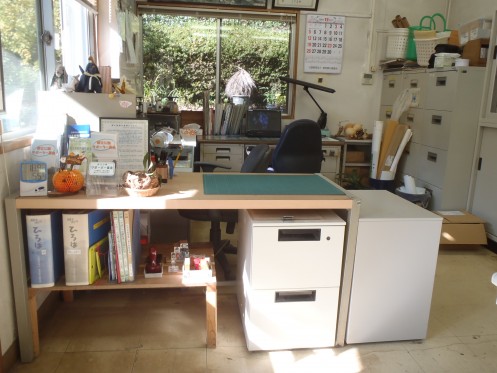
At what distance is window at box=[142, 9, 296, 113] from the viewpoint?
4.25 metres

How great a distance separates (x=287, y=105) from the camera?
14.9 feet

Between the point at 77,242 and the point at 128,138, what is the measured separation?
1.71 feet

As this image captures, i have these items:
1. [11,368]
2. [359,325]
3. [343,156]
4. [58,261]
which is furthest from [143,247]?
[343,156]

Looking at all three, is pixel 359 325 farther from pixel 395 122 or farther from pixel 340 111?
pixel 340 111

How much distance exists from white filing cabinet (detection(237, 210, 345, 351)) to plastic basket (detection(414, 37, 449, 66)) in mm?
2662

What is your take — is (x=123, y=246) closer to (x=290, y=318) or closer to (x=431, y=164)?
(x=290, y=318)

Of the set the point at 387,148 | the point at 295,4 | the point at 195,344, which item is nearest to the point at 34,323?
the point at 195,344

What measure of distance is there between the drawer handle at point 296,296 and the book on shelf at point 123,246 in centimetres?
66

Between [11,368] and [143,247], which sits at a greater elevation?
[143,247]

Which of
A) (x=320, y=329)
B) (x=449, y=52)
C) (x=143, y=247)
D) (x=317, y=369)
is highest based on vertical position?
(x=449, y=52)

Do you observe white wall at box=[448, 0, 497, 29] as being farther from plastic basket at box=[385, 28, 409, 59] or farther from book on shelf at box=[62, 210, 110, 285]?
book on shelf at box=[62, 210, 110, 285]

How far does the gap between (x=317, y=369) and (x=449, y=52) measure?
3.01 metres

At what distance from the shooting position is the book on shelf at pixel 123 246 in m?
1.77

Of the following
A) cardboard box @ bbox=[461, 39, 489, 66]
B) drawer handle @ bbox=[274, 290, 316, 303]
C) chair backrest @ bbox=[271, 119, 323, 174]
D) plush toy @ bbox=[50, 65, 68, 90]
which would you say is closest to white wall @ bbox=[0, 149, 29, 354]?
plush toy @ bbox=[50, 65, 68, 90]
